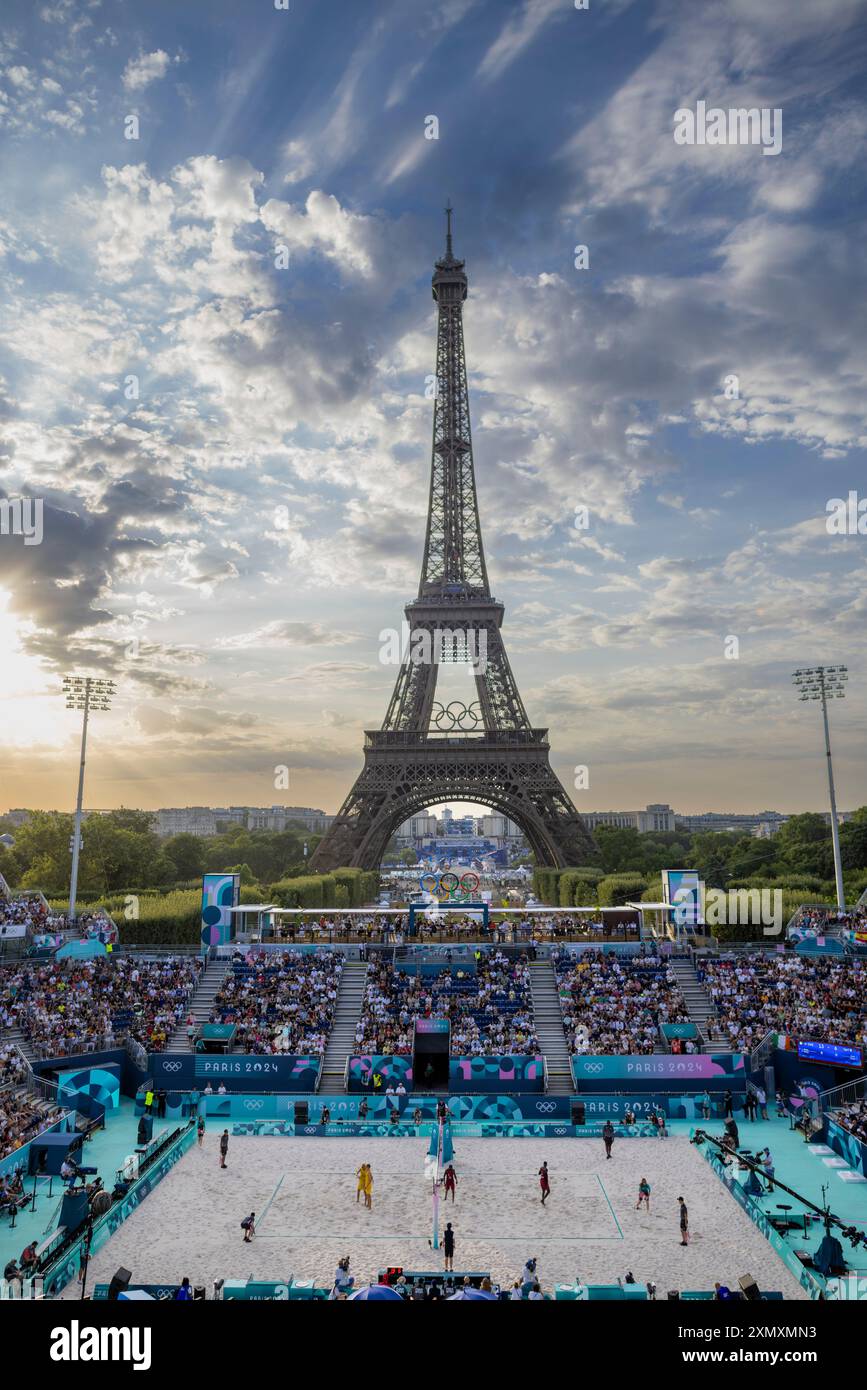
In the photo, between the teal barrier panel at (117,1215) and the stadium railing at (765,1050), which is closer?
the teal barrier panel at (117,1215)

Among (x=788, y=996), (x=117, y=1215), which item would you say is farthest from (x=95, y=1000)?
(x=788, y=996)

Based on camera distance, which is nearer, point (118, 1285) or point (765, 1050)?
point (118, 1285)

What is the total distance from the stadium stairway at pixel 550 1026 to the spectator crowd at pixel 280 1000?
30.4ft

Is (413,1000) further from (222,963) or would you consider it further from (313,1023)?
(222,963)

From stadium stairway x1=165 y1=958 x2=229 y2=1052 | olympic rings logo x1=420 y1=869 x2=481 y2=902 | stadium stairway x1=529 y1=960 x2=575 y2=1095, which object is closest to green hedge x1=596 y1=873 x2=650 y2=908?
olympic rings logo x1=420 y1=869 x2=481 y2=902

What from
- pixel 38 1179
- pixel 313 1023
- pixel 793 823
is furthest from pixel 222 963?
pixel 793 823

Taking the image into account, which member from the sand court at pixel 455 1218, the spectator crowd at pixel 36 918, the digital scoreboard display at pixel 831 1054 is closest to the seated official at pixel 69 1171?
the sand court at pixel 455 1218

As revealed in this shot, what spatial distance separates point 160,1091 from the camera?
37531mm

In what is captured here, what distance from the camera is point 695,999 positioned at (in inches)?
1649

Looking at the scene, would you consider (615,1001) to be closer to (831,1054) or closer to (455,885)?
(831,1054)

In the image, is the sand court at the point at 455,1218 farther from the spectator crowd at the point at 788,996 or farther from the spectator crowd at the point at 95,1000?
the spectator crowd at the point at 95,1000

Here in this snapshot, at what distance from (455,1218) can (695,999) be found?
65.3 feet

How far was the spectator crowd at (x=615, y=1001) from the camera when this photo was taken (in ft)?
127
